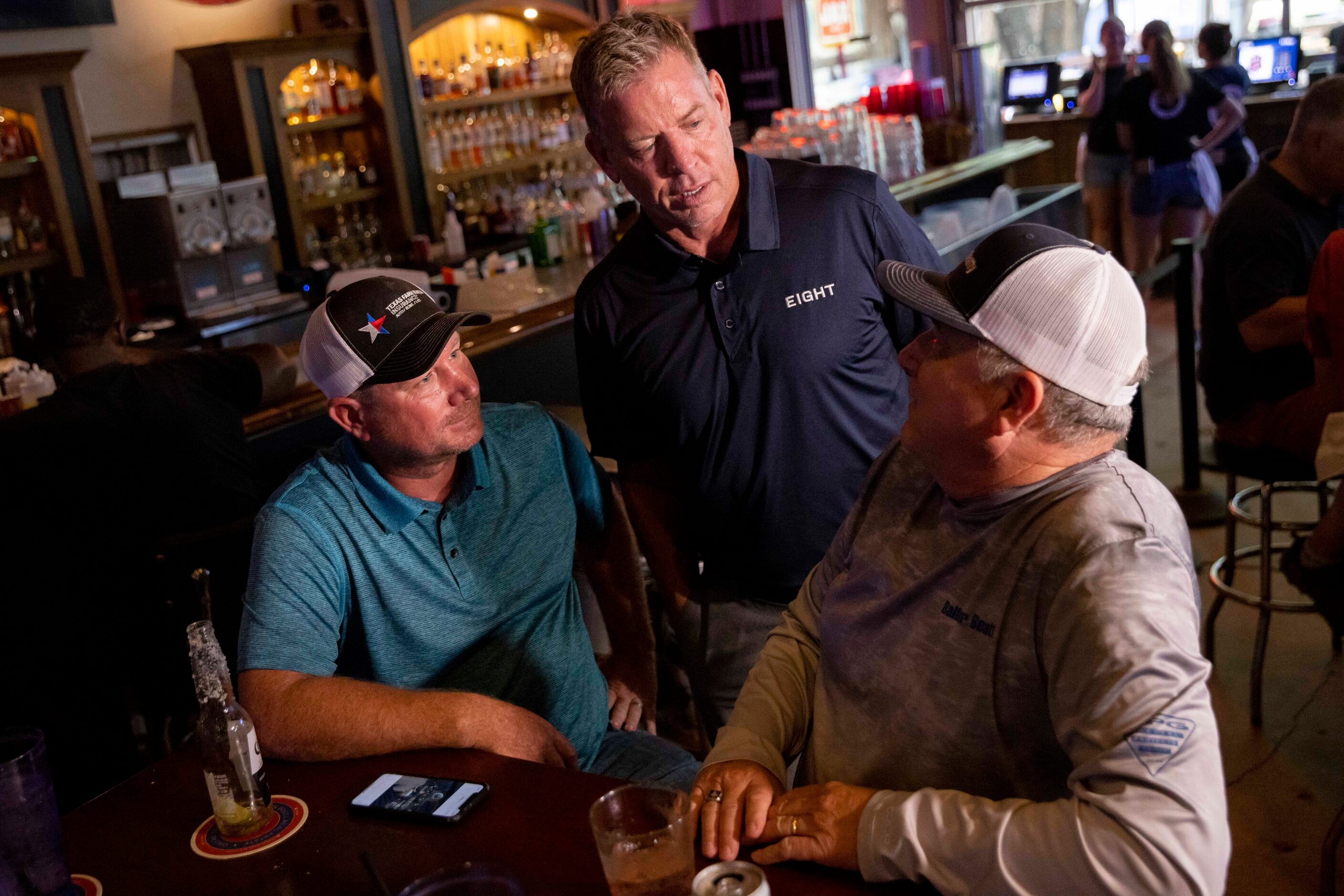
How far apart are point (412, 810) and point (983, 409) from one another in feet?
2.65

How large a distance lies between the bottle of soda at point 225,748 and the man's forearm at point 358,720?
5.2 inches

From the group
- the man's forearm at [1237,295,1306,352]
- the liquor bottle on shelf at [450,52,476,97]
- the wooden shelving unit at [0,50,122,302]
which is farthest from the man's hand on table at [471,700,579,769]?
the liquor bottle on shelf at [450,52,476,97]

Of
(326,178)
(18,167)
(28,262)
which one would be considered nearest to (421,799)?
(28,262)

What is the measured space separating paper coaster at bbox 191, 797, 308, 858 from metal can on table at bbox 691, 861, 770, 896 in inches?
20.4

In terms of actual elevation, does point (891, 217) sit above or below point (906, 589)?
above

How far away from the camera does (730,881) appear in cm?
124

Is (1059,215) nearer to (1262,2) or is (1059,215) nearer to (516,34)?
(516,34)

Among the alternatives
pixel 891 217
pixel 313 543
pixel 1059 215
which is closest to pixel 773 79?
pixel 1059 215

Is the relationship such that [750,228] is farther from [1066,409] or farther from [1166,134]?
[1166,134]

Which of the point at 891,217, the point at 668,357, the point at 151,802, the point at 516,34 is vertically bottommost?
the point at 151,802

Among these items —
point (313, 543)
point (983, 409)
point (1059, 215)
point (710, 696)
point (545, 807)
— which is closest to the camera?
point (983, 409)

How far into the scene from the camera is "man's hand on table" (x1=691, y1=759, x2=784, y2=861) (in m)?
1.32

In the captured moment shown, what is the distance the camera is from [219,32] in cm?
644

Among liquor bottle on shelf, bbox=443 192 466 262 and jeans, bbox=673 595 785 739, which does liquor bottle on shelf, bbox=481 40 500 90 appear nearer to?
liquor bottle on shelf, bbox=443 192 466 262
